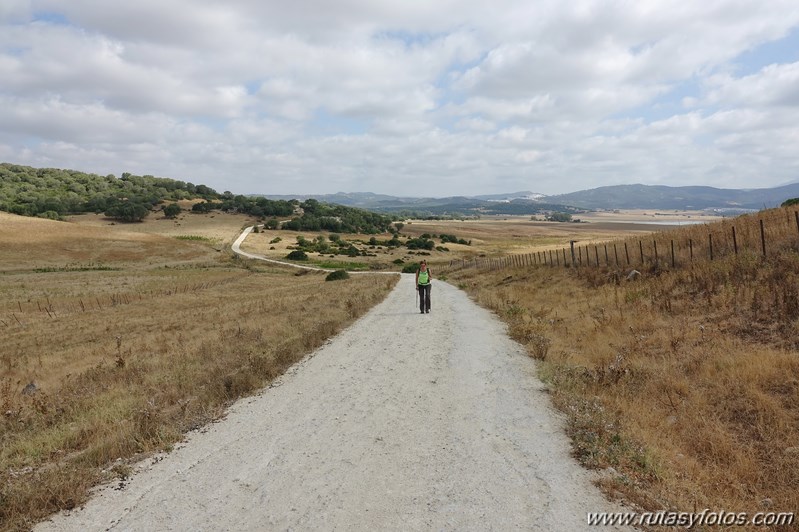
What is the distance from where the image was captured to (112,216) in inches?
5000

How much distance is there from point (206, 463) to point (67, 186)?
199 meters

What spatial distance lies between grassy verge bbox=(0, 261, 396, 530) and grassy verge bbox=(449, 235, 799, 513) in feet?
20.2

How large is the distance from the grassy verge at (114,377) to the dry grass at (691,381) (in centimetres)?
615

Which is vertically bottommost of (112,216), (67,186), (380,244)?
(380,244)

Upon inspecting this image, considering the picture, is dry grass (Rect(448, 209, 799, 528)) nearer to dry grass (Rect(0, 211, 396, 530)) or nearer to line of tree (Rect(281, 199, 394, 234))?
dry grass (Rect(0, 211, 396, 530))

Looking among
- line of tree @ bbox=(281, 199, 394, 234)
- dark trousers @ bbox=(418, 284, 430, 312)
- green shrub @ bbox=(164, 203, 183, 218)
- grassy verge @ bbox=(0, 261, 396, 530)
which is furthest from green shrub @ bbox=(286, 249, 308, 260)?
dark trousers @ bbox=(418, 284, 430, 312)

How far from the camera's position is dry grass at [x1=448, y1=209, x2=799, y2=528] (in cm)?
A: 570

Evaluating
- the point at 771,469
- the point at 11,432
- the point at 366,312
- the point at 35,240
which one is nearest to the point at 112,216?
the point at 35,240

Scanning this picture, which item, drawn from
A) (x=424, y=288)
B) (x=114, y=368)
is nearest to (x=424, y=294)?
(x=424, y=288)

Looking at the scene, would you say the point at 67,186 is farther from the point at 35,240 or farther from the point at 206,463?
the point at 206,463

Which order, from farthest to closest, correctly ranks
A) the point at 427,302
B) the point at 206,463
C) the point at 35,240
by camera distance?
the point at 35,240 < the point at 427,302 < the point at 206,463

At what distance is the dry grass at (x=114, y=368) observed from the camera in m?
6.23

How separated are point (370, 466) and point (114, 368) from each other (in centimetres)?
1099

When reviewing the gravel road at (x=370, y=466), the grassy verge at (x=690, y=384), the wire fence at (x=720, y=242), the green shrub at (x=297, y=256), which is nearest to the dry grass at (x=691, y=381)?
the grassy verge at (x=690, y=384)
